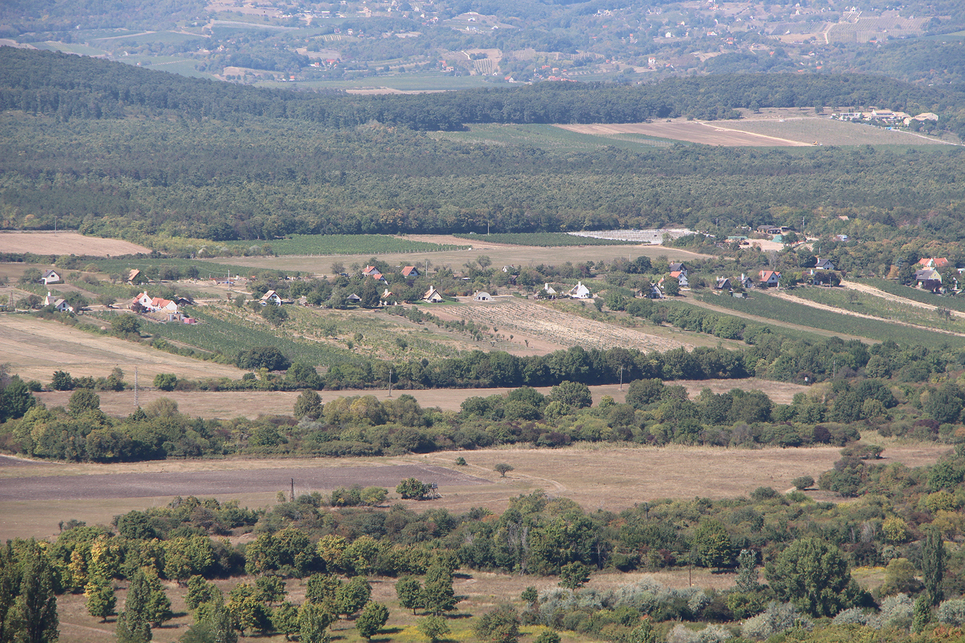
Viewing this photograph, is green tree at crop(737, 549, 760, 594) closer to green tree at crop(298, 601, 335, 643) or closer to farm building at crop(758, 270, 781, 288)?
green tree at crop(298, 601, 335, 643)

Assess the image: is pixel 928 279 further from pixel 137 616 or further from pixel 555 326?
pixel 137 616

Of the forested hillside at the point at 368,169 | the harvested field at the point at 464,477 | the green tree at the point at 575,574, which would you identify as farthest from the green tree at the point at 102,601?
the forested hillside at the point at 368,169

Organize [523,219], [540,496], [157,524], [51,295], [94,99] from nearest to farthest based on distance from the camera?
[157,524]
[540,496]
[51,295]
[523,219]
[94,99]

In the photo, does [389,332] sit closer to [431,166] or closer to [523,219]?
[523,219]

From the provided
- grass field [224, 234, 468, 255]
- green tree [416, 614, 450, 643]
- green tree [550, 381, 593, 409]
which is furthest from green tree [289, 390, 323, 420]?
grass field [224, 234, 468, 255]

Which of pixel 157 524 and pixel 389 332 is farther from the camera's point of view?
pixel 389 332

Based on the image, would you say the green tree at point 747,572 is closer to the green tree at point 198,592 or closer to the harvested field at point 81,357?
the green tree at point 198,592

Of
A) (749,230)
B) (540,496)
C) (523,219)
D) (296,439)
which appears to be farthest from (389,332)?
(749,230)
